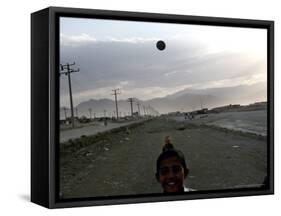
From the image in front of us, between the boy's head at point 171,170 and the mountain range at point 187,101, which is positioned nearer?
the mountain range at point 187,101

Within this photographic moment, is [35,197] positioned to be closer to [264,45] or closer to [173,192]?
[173,192]

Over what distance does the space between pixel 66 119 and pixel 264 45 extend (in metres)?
2.11

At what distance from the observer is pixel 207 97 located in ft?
19.7

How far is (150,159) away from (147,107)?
453mm

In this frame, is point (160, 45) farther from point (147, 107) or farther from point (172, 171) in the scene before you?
point (172, 171)

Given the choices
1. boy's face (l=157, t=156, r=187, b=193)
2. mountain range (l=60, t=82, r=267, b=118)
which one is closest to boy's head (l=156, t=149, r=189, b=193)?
boy's face (l=157, t=156, r=187, b=193)

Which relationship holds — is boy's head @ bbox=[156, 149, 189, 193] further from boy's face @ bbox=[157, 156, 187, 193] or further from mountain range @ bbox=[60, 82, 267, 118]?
mountain range @ bbox=[60, 82, 267, 118]

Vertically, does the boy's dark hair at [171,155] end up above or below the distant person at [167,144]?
below

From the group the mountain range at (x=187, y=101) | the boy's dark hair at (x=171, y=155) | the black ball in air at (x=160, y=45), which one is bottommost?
the boy's dark hair at (x=171, y=155)

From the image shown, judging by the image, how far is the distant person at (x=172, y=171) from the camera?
18.7ft

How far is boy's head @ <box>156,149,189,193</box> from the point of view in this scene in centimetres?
569

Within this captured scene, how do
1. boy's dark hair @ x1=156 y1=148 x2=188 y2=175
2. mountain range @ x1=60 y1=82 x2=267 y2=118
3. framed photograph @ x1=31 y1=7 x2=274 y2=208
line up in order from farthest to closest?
boy's dark hair @ x1=156 y1=148 x2=188 y2=175
mountain range @ x1=60 y1=82 x2=267 y2=118
framed photograph @ x1=31 y1=7 x2=274 y2=208

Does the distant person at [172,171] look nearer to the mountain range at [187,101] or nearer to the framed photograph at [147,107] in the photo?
the framed photograph at [147,107]

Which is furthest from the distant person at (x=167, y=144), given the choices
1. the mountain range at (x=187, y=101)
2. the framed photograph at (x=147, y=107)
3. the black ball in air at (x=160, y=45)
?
the black ball in air at (x=160, y=45)
